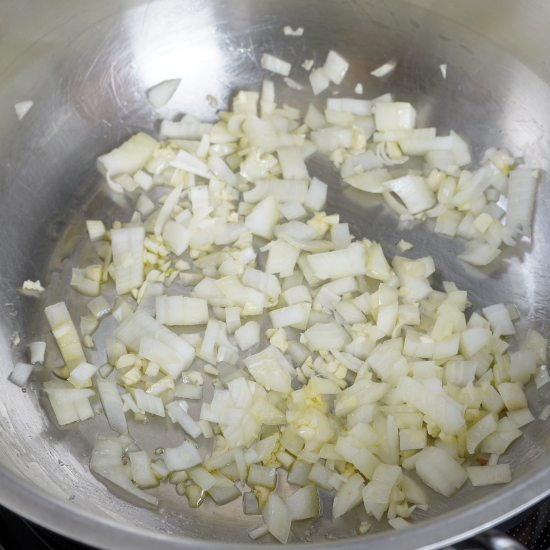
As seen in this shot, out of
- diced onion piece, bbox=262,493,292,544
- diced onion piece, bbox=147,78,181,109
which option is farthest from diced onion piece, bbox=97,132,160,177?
diced onion piece, bbox=262,493,292,544

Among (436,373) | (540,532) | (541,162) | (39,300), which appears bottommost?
(540,532)

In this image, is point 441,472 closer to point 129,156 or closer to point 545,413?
point 545,413

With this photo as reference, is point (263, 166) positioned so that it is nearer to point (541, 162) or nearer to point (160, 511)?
point (541, 162)

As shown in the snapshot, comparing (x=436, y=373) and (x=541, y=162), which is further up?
(x=541, y=162)

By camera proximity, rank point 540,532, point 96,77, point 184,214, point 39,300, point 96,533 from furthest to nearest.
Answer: point 96,77 → point 184,214 → point 39,300 → point 540,532 → point 96,533

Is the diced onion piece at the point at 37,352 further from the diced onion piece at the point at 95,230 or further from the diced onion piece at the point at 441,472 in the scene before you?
the diced onion piece at the point at 441,472

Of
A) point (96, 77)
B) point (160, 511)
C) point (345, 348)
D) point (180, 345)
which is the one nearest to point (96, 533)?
point (160, 511)
